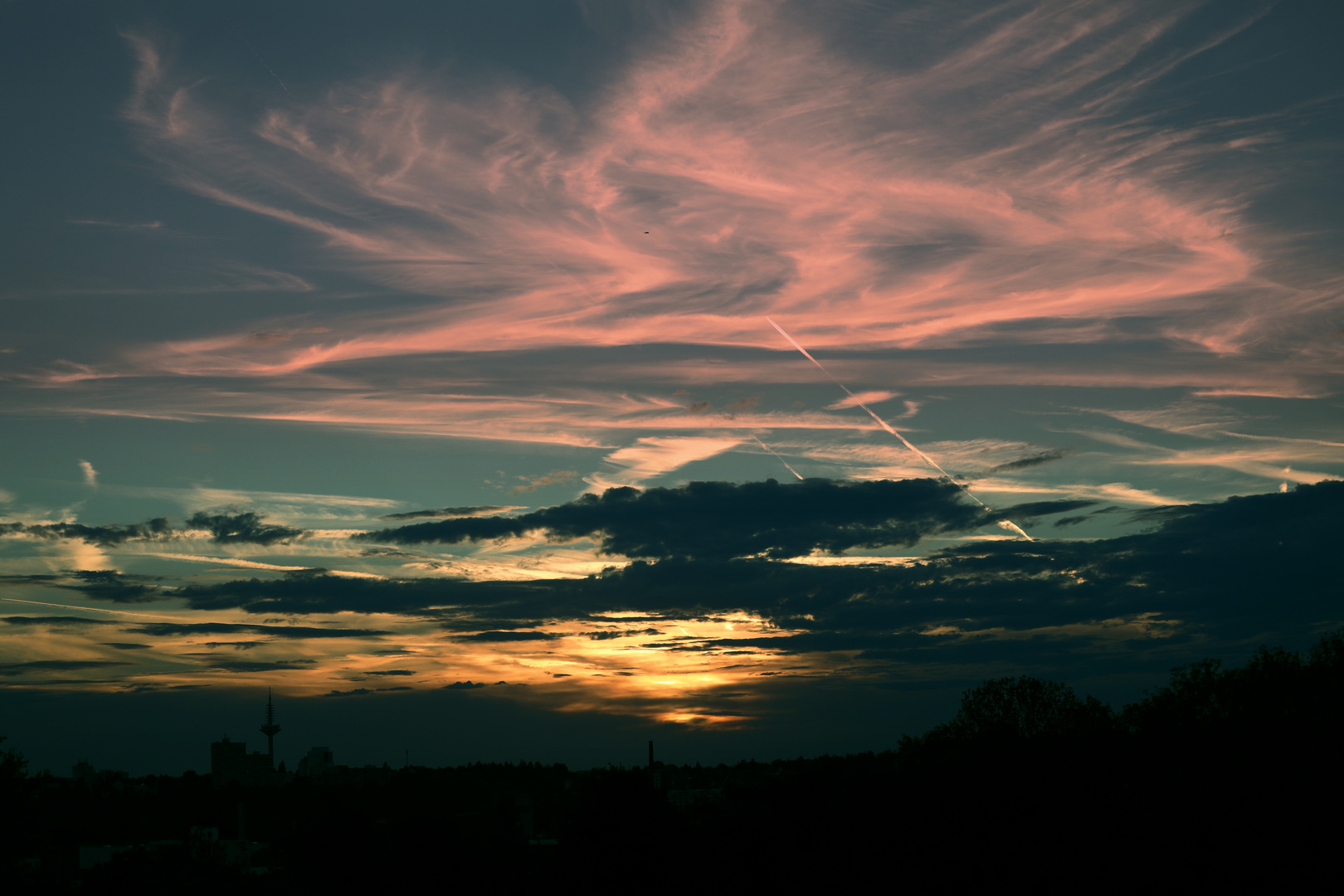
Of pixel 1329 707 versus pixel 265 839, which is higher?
pixel 1329 707

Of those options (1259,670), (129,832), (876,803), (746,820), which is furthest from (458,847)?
(129,832)

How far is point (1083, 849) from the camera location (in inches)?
2194

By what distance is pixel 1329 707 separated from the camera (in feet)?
232

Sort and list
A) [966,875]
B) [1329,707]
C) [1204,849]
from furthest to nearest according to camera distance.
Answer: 1. [1329,707]
2. [966,875]
3. [1204,849]

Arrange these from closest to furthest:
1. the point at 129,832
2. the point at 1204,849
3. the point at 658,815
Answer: the point at 1204,849 → the point at 658,815 → the point at 129,832

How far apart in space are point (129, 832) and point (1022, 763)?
156 metres

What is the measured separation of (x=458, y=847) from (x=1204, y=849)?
260 feet

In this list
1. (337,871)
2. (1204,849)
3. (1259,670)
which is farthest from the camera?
(337,871)

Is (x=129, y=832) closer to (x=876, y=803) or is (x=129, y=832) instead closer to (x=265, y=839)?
(x=265, y=839)

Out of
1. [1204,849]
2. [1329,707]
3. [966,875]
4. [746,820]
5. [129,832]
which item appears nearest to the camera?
[1204,849]

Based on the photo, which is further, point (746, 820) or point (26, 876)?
point (746, 820)

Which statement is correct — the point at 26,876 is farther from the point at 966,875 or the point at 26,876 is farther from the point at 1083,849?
the point at 1083,849

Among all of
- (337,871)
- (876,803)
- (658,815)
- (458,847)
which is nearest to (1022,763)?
(876,803)

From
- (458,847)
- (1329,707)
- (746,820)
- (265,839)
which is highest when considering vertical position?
(1329,707)
